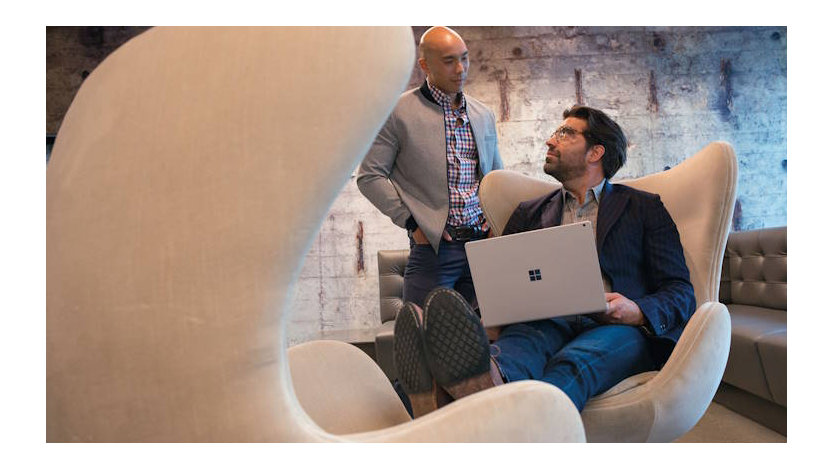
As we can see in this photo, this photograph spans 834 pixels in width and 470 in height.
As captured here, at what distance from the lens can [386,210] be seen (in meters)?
2.26

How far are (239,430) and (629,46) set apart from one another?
508 cm

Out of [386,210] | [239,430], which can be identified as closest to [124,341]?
[239,430]

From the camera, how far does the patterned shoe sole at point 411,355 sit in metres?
1.06

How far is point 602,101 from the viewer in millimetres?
5082

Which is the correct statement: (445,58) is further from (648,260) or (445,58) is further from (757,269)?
(757,269)

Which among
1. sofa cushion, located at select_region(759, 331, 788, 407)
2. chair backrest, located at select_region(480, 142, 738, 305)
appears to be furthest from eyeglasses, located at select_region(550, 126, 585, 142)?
sofa cushion, located at select_region(759, 331, 788, 407)

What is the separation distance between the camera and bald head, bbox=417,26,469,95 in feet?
7.24

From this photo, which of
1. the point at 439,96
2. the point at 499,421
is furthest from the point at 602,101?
the point at 499,421

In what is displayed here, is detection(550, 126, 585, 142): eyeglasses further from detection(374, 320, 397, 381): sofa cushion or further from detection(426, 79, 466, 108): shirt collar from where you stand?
detection(374, 320, 397, 381): sofa cushion

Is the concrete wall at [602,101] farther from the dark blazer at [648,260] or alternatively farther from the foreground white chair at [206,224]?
the foreground white chair at [206,224]

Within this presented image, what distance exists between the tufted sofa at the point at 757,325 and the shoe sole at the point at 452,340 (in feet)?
6.44
